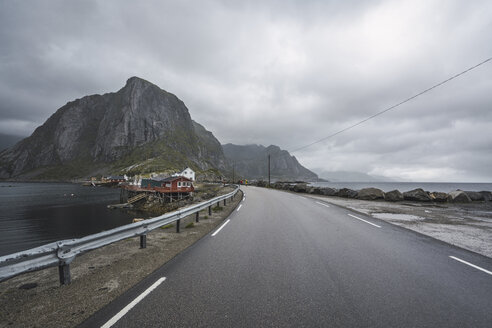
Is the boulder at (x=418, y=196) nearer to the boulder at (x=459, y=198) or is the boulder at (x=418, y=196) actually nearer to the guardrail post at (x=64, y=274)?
the boulder at (x=459, y=198)

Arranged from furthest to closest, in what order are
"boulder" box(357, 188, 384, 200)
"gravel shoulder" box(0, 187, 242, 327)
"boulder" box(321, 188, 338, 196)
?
"boulder" box(321, 188, 338, 196), "boulder" box(357, 188, 384, 200), "gravel shoulder" box(0, 187, 242, 327)

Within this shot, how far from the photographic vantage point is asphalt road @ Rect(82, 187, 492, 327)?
2846 mm

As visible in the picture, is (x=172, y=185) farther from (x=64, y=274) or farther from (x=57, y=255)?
(x=57, y=255)

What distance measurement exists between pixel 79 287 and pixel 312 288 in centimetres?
425

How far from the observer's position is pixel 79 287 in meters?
3.79

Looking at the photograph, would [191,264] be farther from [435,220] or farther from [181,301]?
[435,220]

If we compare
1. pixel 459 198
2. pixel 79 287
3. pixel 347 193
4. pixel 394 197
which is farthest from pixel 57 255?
pixel 459 198

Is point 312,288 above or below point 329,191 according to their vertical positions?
below

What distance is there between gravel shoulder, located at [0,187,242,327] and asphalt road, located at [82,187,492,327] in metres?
0.31

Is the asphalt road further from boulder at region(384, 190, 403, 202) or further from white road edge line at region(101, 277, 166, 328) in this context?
boulder at region(384, 190, 403, 202)

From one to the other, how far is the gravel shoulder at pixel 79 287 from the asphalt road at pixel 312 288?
0.31 meters

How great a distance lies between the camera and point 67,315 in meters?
2.96

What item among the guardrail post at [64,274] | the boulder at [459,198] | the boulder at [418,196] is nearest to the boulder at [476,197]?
the boulder at [459,198]

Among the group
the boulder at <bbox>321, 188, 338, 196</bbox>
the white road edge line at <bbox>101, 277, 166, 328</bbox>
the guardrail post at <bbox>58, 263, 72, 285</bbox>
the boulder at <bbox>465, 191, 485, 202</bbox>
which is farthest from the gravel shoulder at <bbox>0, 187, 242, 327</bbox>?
the boulder at <bbox>465, 191, 485, 202</bbox>
